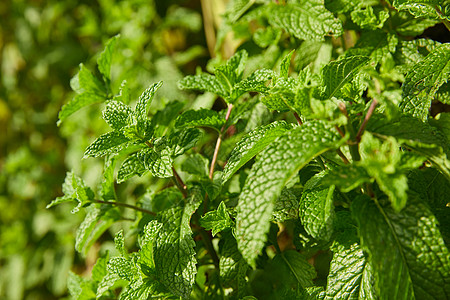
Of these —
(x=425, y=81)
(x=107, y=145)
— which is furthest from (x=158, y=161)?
(x=425, y=81)

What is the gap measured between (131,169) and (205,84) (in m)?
0.27

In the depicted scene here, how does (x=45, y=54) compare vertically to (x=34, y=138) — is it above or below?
above

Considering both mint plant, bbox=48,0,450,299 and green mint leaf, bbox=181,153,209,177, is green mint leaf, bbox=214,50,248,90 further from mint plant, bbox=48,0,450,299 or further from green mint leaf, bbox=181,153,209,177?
green mint leaf, bbox=181,153,209,177

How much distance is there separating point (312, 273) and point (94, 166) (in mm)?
1404

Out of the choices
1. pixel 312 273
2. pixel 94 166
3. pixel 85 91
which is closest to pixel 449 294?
pixel 312 273

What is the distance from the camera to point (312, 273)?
88 cm

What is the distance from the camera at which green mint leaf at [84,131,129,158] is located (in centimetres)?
84

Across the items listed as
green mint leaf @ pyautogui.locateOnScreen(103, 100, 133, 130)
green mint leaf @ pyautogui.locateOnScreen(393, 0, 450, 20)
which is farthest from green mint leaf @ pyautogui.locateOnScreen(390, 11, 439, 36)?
green mint leaf @ pyautogui.locateOnScreen(103, 100, 133, 130)

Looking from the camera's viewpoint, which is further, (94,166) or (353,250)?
(94,166)

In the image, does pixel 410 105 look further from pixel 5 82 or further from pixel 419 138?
pixel 5 82

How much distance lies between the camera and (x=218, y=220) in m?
0.84

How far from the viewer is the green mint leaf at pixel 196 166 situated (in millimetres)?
1019

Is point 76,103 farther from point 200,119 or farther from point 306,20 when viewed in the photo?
point 306,20

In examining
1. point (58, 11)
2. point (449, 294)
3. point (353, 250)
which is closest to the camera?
point (449, 294)
